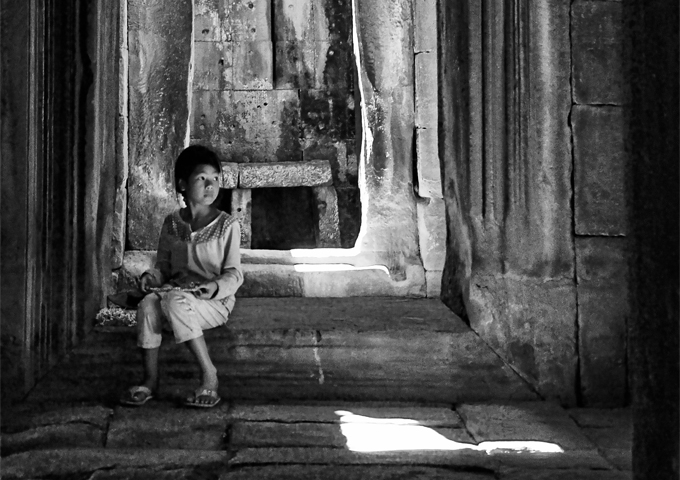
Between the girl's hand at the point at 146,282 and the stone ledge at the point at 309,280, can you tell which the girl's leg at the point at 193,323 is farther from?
the stone ledge at the point at 309,280

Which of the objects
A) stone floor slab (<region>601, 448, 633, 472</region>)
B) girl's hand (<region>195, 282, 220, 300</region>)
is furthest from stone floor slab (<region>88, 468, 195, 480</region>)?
stone floor slab (<region>601, 448, 633, 472</region>)

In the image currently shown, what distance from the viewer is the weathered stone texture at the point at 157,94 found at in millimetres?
5543

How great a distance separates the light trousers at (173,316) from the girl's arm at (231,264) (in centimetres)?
9

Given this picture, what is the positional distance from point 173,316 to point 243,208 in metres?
6.47

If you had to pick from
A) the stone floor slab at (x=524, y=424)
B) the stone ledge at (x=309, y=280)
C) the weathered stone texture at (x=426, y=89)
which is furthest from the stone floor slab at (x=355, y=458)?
the weathered stone texture at (x=426, y=89)

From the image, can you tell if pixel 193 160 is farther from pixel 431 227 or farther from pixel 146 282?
pixel 431 227

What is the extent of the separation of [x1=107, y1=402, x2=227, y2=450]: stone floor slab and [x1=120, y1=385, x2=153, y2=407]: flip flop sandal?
3 cm

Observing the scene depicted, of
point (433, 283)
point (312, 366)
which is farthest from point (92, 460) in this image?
point (433, 283)

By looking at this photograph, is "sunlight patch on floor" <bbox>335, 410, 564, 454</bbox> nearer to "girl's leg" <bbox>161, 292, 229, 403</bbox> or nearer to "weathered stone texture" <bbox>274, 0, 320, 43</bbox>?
"girl's leg" <bbox>161, 292, 229, 403</bbox>

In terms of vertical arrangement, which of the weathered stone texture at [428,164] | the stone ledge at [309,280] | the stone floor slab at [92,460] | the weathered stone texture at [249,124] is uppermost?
the weathered stone texture at [249,124]

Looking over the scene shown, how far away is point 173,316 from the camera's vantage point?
3.20 m

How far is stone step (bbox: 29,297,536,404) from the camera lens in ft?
11.5

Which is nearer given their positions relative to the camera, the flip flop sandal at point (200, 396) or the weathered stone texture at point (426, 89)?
the flip flop sandal at point (200, 396)

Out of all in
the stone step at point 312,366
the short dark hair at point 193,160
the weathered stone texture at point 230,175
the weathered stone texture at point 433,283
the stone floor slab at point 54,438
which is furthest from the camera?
the weathered stone texture at point 230,175
